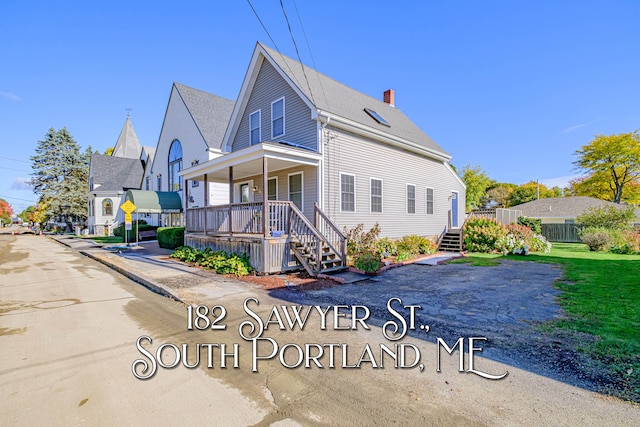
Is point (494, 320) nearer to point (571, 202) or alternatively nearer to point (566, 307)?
point (566, 307)

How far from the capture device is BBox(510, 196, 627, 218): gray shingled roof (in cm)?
3097

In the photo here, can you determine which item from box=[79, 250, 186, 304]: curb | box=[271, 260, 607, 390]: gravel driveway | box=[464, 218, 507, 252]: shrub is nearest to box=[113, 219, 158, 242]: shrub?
box=[79, 250, 186, 304]: curb

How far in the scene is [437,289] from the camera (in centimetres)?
719

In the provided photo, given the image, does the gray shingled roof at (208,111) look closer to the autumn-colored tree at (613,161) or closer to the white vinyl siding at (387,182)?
the white vinyl siding at (387,182)

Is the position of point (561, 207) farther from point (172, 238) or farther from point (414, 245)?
point (172, 238)

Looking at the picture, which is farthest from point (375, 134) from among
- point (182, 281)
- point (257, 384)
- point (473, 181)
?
point (473, 181)

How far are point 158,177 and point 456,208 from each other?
2426 cm

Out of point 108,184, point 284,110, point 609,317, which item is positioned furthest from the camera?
point 108,184

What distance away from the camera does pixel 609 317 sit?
485 cm

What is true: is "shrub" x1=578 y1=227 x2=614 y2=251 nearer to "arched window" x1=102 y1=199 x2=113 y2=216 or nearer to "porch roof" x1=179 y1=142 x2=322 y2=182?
"porch roof" x1=179 y1=142 x2=322 y2=182

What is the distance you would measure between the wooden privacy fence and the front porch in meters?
24.0

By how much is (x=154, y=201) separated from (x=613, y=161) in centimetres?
5115

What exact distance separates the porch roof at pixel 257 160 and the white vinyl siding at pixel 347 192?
1.53 meters

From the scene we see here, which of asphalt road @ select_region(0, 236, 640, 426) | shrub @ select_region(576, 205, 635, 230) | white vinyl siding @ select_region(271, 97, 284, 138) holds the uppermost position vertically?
white vinyl siding @ select_region(271, 97, 284, 138)
